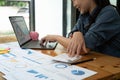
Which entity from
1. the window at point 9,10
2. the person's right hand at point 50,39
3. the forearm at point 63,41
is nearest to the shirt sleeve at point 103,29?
the forearm at point 63,41

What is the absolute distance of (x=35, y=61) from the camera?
1.02m

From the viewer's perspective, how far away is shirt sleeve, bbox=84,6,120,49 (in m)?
1.21

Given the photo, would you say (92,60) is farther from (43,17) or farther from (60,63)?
(43,17)

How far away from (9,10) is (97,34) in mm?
1938

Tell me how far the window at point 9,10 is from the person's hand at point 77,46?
1740mm

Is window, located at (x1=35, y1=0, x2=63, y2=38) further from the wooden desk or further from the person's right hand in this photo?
the wooden desk

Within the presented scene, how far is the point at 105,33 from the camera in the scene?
1237 millimetres

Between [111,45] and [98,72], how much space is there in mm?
496

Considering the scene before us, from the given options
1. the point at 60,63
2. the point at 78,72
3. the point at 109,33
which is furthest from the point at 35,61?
the point at 109,33

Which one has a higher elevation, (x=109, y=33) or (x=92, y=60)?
(x=109, y=33)

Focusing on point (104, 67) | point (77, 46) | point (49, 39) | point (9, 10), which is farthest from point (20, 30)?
point (9, 10)

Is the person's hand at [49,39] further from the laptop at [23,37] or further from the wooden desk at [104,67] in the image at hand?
the wooden desk at [104,67]

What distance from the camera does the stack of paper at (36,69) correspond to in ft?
2.62

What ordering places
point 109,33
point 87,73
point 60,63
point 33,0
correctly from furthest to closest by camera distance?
point 33,0 → point 109,33 → point 60,63 → point 87,73
